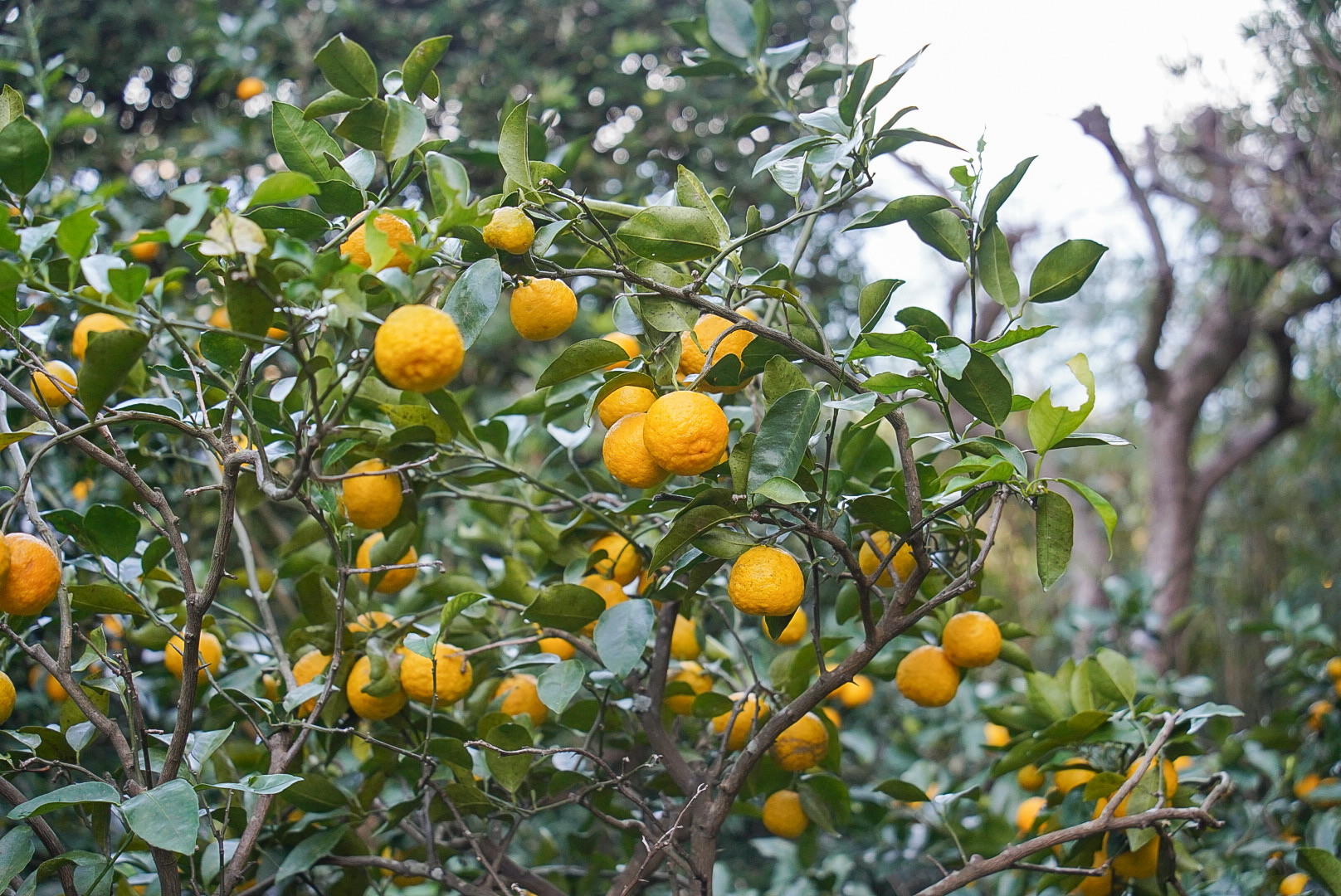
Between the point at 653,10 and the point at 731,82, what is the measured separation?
0.27 metres

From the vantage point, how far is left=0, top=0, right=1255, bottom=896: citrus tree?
608mm

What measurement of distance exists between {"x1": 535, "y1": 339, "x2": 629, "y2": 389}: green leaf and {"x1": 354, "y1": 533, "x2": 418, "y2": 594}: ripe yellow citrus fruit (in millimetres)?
282

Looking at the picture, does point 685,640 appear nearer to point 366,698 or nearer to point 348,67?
point 366,698

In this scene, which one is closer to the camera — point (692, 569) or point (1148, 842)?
point (692, 569)

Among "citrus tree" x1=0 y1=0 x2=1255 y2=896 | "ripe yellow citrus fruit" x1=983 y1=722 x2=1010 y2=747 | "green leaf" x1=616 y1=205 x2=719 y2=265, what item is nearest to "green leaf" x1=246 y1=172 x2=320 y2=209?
"citrus tree" x1=0 y1=0 x2=1255 y2=896

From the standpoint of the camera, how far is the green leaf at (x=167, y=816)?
1.88 ft

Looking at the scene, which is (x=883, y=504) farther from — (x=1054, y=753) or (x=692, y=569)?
(x=1054, y=753)

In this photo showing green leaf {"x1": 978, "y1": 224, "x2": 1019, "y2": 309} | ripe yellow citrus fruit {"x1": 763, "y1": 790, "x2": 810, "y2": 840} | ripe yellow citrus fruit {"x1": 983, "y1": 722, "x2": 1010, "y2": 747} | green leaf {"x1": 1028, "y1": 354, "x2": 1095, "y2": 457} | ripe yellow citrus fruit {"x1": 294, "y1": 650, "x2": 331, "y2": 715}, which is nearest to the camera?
green leaf {"x1": 1028, "y1": 354, "x2": 1095, "y2": 457}

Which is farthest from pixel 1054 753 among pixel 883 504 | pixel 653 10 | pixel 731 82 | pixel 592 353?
pixel 653 10

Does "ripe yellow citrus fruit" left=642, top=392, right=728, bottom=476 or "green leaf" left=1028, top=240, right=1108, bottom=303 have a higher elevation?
"green leaf" left=1028, top=240, right=1108, bottom=303

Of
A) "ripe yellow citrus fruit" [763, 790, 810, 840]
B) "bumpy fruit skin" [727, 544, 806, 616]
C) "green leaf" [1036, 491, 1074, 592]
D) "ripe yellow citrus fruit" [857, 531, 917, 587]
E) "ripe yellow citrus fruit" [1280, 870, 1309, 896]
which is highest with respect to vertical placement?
"green leaf" [1036, 491, 1074, 592]

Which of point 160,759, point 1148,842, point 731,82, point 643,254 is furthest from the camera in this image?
point 731,82

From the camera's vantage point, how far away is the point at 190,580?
2.23 ft

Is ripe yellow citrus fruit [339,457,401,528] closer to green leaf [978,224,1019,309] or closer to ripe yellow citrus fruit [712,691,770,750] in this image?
ripe yellow citrus fruit [712,691,770,750]
